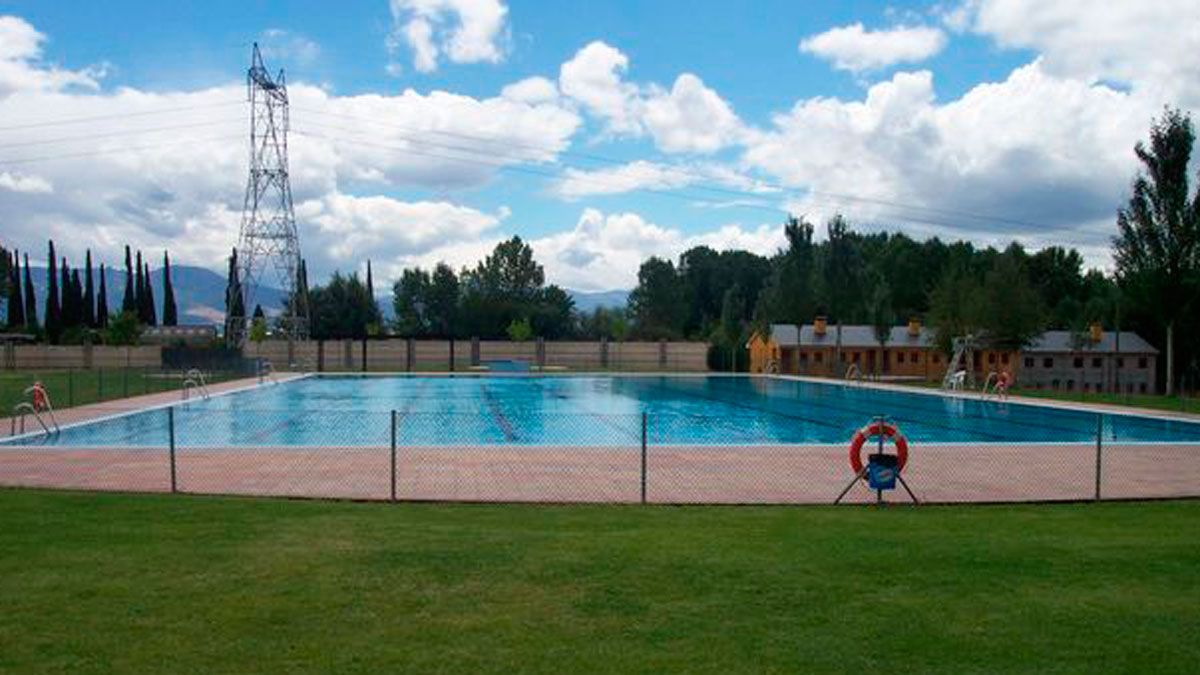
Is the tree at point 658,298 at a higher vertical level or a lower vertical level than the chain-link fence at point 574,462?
higher

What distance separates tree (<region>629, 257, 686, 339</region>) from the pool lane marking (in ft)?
198

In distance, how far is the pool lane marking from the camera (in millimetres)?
21594

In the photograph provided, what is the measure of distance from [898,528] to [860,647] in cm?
412

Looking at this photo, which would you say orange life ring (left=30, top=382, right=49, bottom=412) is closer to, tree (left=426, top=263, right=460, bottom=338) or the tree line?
the tree line

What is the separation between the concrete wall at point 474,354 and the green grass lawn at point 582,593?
5349cm

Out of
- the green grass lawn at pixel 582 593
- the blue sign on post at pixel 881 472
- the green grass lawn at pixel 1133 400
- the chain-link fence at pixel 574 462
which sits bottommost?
the green grass lawn at pixel 1133 400

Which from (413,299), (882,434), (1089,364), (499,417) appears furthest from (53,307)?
(882,434)

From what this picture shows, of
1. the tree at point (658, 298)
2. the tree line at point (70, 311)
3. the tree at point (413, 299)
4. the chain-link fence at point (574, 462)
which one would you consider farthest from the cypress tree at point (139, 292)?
the chain-link fence at point (574, 462)

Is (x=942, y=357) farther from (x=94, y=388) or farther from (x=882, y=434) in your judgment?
(x=882, y=434)

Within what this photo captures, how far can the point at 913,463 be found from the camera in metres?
15.9

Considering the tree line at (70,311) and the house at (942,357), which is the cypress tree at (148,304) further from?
the house at (942,357)

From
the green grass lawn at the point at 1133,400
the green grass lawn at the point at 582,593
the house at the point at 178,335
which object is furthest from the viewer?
the house at the point at 178,335

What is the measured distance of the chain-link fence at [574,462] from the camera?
1248cm

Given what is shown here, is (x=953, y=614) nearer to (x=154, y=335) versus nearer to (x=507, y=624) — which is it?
(x=507, y=624)
